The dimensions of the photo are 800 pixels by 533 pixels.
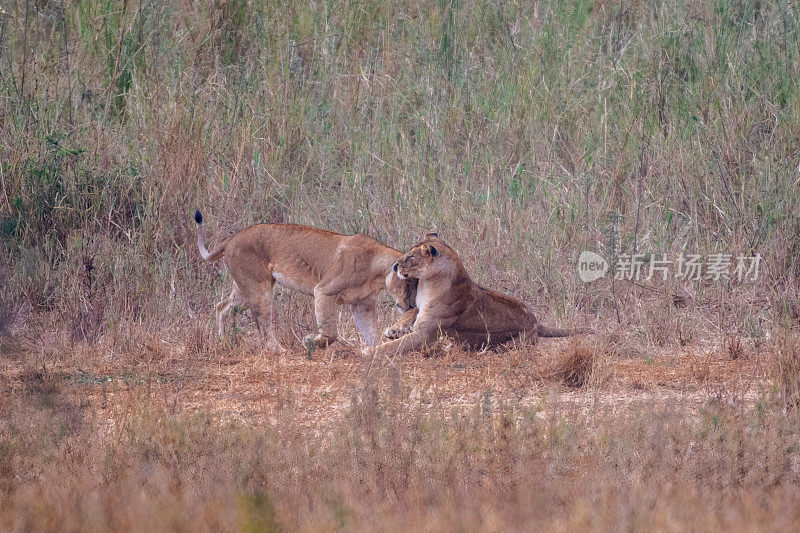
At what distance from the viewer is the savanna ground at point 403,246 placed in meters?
4.07

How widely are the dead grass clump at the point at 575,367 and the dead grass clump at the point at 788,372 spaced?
97 cm

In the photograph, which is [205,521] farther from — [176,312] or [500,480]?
[176,312]

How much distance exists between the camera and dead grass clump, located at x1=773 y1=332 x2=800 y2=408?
511 cm

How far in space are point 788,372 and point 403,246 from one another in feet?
12.3

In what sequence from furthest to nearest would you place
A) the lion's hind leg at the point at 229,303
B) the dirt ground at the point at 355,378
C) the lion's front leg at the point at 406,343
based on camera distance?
1. the lion's hind leg at the point at 229,303
2. the lion's front leg at the point at 406,343
3. the dirt ground at the point at 355,378

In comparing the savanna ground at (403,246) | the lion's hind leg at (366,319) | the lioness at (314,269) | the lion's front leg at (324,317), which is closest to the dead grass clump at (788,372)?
the savanna ground at (403,246)

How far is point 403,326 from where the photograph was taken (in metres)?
6.68

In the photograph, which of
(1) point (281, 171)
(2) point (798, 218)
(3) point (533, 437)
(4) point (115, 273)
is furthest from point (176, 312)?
(2) point (798, 218)

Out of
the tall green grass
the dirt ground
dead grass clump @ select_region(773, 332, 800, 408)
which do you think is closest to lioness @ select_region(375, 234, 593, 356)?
the dirt ground

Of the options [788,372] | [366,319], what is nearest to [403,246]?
[366,319]

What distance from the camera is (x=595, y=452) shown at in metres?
4.37

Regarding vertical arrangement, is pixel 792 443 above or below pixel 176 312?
above

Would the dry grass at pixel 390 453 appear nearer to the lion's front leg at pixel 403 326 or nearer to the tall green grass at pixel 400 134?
the lion's front leg at pixel 403 326

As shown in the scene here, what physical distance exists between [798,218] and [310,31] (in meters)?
5.45
